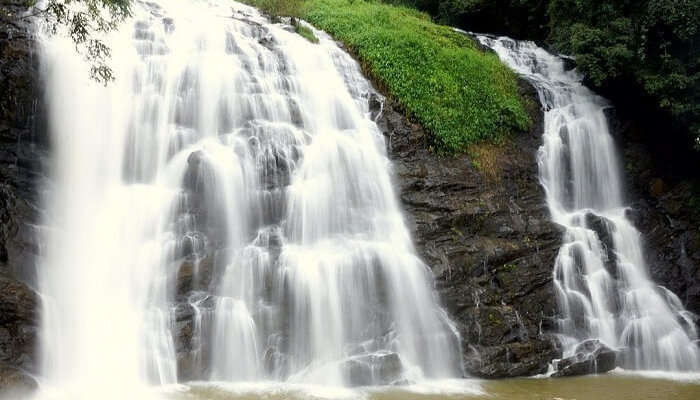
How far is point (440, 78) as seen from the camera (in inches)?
559

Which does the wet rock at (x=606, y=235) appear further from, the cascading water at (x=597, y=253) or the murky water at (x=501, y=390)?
the murky water at (x=501, y=390)

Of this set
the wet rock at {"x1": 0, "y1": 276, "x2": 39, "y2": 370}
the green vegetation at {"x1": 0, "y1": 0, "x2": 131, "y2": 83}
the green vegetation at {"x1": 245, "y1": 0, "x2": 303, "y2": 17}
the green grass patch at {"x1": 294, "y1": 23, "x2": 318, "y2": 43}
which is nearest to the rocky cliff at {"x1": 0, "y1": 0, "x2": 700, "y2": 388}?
the wet rock at {"x1": 0, "y1": 276, "x2": 39, "y2": 370}

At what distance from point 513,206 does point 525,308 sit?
2.37 m

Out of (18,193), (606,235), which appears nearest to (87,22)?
(18,193)

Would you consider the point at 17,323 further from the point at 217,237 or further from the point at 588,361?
the point at 588,361

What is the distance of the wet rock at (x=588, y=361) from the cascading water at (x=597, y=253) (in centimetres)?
26

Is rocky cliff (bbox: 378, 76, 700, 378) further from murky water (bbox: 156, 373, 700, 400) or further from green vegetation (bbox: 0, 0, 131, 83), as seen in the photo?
green vegetation (bbox: 0, 0, 131, 83)

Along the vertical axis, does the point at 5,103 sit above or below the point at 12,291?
above

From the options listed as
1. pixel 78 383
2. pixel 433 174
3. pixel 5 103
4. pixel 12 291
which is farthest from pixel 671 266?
pixel 5 103

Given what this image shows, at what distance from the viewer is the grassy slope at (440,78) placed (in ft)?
43.3

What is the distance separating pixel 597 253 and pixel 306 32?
28.8 ft

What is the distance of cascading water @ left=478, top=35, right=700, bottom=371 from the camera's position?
35.6 ft

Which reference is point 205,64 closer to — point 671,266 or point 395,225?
Result: point 395,225

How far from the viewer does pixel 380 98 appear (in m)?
13.2
